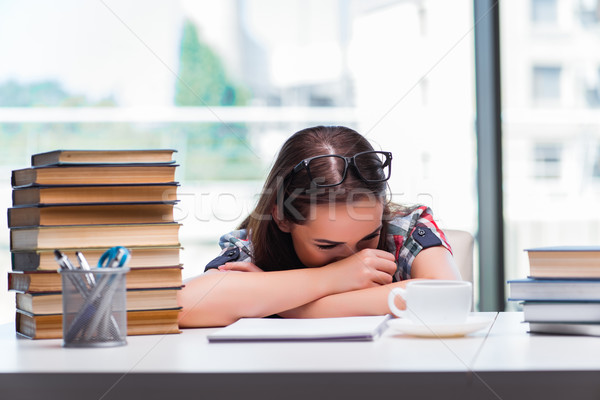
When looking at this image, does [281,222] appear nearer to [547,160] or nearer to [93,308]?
[93,308]

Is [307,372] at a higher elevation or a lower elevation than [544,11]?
lower

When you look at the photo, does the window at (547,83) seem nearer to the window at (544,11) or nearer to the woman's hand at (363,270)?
the window at (544,11)

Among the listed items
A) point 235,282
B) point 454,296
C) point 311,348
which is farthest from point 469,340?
point 235,282

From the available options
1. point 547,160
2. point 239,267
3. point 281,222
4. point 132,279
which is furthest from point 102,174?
point 547,160

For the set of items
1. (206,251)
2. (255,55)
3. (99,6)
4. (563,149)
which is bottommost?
(206,251)

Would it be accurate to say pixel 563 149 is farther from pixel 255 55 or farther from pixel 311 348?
pixel 311 348

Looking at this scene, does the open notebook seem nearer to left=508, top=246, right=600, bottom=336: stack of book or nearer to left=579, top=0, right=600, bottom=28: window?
left=508, top=246, right=600, bottom=336: stack of book

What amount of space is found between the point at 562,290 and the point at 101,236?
1.92ft

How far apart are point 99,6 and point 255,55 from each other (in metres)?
0.75

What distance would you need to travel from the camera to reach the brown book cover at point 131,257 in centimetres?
80

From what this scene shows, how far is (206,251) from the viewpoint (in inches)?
110

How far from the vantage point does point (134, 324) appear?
2.65 feet

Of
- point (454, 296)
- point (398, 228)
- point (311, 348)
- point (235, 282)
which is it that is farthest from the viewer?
point (398, 228)

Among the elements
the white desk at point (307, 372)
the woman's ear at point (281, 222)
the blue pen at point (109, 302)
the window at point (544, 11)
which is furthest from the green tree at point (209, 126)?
the white desk at point (307, 372)
